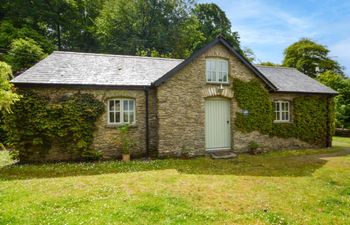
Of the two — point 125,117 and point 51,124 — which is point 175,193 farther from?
point 51,124

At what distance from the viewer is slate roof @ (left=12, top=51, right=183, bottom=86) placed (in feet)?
36.4

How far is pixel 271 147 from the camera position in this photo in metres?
14.3

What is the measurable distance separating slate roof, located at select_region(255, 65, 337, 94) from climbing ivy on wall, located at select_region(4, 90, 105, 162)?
1083cm

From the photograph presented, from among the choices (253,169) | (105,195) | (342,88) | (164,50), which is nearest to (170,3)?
(164,50)

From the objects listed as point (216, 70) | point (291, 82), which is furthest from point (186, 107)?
point (291, 82)

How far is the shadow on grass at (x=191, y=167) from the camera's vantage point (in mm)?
8992

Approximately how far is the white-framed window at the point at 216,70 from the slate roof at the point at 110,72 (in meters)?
0.80

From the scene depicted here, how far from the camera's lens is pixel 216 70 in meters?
13.0

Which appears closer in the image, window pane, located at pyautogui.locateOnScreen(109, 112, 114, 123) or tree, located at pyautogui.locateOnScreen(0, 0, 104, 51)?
window pane, located at pyautogui.locateOnScreen(109, 112, 114, 123)

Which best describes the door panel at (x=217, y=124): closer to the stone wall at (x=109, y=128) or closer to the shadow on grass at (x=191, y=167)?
the shadow on grass at (x=191, y=167)

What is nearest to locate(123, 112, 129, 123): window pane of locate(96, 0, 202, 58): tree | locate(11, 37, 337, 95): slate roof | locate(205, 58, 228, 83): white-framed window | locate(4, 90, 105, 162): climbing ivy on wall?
locate(4, 90, 105, 162): climbing ivy on wall

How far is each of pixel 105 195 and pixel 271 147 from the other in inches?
432

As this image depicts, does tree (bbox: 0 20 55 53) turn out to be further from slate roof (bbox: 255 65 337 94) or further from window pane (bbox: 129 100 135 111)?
slate roof (bbox: 255 65 337 94)

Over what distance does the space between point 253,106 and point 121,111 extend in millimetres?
7341
